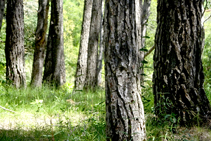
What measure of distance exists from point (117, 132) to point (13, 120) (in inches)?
103

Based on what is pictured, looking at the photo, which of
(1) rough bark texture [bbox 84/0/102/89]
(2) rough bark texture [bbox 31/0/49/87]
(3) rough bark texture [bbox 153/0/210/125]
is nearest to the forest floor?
(3) rough bark texture [bbox 153/0/210/125]

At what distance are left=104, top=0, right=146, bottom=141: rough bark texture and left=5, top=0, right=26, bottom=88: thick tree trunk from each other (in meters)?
6.01

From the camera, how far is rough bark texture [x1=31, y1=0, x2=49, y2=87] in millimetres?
8817

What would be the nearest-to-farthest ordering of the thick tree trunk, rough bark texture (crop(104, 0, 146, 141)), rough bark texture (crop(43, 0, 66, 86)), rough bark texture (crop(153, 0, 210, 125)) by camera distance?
rough bark texture (crop(104, 0, 146, 141)) < rough bark texture (crop(153, 0, 210, 125)) < the thick tree trunk < rough bark texture (crop(43, 0, 66, 86))

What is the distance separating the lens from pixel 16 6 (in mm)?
8023

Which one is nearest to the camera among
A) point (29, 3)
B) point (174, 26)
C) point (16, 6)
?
point (174, 26)

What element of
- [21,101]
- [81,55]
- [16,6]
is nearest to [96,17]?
[81,55]

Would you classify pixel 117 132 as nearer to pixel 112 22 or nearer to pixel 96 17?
pixel 112 22

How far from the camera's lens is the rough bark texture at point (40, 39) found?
8.82m

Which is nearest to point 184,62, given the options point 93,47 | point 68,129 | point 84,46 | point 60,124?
point 68,129

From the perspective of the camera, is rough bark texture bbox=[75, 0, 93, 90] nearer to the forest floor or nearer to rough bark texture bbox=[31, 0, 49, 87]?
rough bark texture bbox=[31, 0, 49, 87]

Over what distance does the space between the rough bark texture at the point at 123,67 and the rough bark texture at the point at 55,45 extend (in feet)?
23.6

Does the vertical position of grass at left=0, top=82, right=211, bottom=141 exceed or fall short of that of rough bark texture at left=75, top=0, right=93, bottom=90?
it falls short

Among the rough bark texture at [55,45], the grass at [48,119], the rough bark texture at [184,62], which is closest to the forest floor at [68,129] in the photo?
the grass at [48,119]
